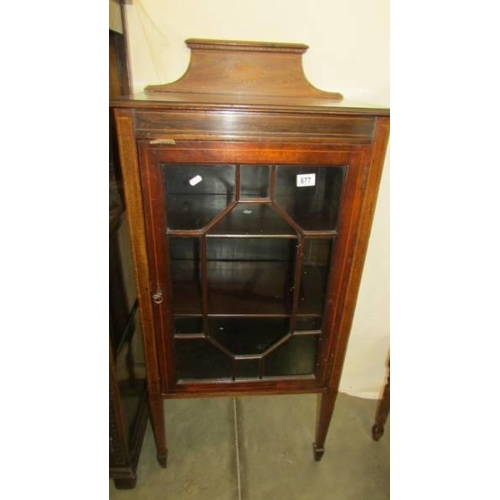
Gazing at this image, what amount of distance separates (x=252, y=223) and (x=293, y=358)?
1.62 feet

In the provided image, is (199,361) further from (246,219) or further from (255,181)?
(255,181)

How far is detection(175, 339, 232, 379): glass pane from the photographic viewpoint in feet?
3.34

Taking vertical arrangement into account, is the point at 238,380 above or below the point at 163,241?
below

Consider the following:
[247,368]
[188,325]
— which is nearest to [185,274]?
[188,325]

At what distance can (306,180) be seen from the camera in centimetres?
86

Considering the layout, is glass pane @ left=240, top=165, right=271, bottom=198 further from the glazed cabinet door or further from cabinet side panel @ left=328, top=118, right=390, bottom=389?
cabinet side panel @ left=328, top=118, right=390, bottom=389

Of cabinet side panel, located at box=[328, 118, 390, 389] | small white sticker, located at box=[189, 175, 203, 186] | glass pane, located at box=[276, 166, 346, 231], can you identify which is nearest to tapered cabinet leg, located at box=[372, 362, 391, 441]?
cabinet side panel, located at box=[328, 118, 390, 389]

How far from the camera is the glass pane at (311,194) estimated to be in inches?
33.4

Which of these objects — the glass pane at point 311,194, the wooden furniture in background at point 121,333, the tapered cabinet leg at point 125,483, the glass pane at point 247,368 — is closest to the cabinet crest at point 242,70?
the wooden furniture in background at point 121,333

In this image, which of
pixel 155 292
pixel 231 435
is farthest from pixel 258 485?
pixel 155 292

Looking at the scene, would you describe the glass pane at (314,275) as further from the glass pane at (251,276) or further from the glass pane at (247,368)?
the glass pane at (247,368)
